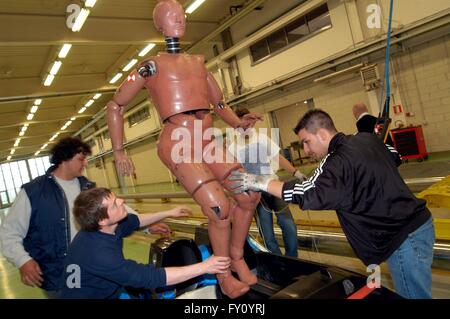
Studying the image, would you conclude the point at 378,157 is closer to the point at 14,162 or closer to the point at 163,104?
the point at 163,104

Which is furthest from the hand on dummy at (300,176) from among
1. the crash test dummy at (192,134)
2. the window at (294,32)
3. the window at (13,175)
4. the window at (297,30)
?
the window at (13,175)

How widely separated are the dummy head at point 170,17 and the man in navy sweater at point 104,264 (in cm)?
98

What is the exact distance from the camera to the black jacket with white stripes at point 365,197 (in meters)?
1.57

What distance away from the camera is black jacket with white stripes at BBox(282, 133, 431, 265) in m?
1.57

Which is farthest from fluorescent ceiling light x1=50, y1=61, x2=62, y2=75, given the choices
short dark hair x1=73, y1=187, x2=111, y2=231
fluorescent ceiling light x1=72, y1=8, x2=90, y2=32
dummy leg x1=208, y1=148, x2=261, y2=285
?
dummy leg x1=208, y1=148, x2=261, y2=285

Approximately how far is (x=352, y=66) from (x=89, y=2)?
6.02m

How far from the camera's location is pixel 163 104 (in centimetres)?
184

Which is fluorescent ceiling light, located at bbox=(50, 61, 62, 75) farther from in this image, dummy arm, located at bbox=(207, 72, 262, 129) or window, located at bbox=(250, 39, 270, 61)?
dummy arm, located at bbox=(207, 72, 262, 129)

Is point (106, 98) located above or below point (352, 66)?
above

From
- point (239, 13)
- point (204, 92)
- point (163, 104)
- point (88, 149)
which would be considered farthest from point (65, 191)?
point (239, 13)

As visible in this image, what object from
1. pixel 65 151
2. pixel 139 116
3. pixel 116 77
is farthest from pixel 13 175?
pixel 65 151

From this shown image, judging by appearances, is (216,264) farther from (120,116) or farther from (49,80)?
(49,80)

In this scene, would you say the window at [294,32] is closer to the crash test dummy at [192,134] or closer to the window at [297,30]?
the window at [297,30]

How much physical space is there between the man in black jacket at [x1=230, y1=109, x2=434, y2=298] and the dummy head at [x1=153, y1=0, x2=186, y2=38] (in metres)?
0.89
